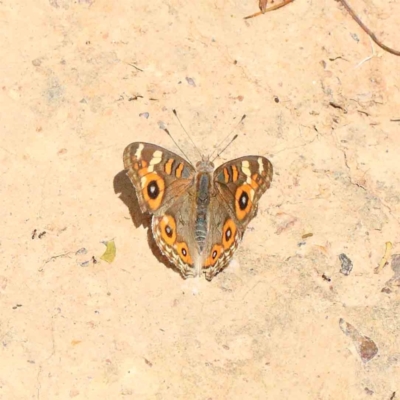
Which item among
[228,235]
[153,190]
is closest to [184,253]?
[228,235]

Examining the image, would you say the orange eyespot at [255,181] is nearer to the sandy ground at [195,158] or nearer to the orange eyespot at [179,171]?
the sandy ground at [195,158]

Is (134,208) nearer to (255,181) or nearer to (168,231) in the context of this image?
(168,231)

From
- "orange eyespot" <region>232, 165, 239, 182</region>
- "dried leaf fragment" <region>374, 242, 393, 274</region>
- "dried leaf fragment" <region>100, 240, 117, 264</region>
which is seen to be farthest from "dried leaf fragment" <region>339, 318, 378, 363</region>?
"dried leaf fragment" <region>100, 240, 117, 264</region>

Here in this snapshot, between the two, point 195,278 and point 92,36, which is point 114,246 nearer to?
point 195,278

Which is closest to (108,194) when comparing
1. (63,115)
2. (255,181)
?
(63,115)

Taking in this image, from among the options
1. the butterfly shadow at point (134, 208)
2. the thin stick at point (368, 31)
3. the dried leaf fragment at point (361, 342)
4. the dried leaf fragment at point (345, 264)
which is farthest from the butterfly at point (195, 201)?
the thin stick at point (368, 31)

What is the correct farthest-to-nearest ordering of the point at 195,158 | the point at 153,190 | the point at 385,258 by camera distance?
the point at 195,158 < the point at 385,258 < the point at 153,190
